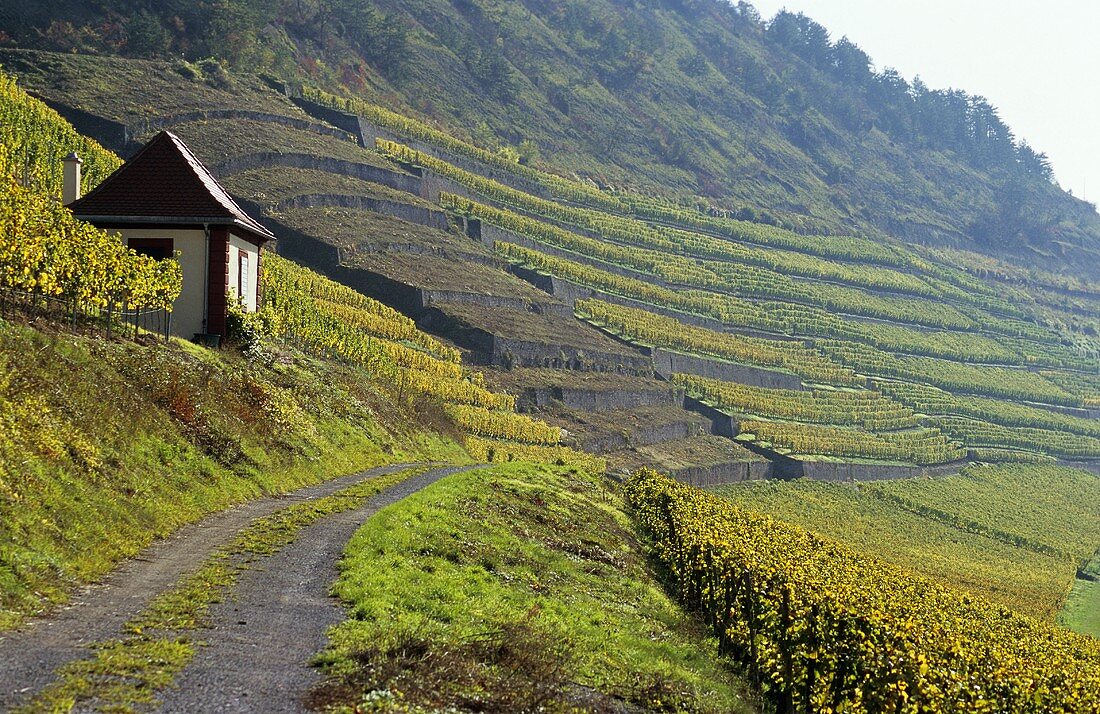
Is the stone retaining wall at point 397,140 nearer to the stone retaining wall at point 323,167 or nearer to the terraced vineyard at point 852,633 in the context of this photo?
the stone retaining wall at point 323,167

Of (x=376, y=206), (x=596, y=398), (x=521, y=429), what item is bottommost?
(x=521, y=429)

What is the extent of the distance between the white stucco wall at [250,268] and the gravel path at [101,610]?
47.3 ft

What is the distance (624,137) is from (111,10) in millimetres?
101110

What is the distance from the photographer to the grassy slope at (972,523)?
57.1 metres

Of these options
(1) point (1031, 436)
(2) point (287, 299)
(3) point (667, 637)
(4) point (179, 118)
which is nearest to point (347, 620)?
(3) point (667, 637)

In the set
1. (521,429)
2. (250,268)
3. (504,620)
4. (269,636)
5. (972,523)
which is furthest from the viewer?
(972,523)

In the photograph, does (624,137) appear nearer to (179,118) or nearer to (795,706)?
(179,118)

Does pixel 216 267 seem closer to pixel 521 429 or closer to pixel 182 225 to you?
pixel 182 225

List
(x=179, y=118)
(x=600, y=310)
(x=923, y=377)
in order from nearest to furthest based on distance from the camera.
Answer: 1. (x=179, y=118)
2. (x=600, y=310)
3. (x=923, y=377)

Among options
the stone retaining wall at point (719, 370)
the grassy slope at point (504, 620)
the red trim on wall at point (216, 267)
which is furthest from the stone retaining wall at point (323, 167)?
the grassy slope at point (504, 620)

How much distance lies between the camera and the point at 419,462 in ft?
129

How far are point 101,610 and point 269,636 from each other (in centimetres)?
239

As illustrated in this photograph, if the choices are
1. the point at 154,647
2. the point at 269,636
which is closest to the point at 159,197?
the point at 269,636

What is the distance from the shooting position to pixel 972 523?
3135 inches
